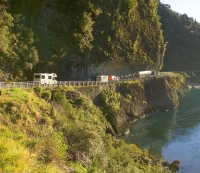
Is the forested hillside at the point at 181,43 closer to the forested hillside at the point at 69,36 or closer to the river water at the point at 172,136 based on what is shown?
the forested hillside at the point at 69,36

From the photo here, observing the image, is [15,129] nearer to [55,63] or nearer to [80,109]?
[80,109]

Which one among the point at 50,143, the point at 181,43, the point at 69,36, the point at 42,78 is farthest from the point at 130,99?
the point at 181,43

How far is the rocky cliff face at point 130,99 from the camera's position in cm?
4812

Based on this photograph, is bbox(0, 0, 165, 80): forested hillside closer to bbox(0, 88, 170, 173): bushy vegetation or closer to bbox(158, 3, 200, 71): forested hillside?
bbox(0, 88, 170, 173): bushy vegetation

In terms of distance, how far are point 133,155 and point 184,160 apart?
950 cm

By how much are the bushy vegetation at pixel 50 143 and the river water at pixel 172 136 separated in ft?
24.9

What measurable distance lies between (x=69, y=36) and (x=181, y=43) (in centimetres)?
11647

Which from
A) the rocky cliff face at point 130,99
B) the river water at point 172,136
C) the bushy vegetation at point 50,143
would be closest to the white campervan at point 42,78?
the rocky cliff face at point 130,99

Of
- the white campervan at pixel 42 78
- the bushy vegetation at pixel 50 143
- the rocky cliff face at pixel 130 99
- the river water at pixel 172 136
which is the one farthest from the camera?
the rocky cliff face at pixel 130 99

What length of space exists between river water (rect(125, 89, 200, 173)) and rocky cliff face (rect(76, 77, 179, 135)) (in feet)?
6.34

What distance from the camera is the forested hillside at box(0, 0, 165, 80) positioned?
147ft

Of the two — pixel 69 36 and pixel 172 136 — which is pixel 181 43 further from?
pixel 172 136

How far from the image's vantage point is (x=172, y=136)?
158 ft

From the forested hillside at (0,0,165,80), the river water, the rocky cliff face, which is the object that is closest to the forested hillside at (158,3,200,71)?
the rocky cliff face
